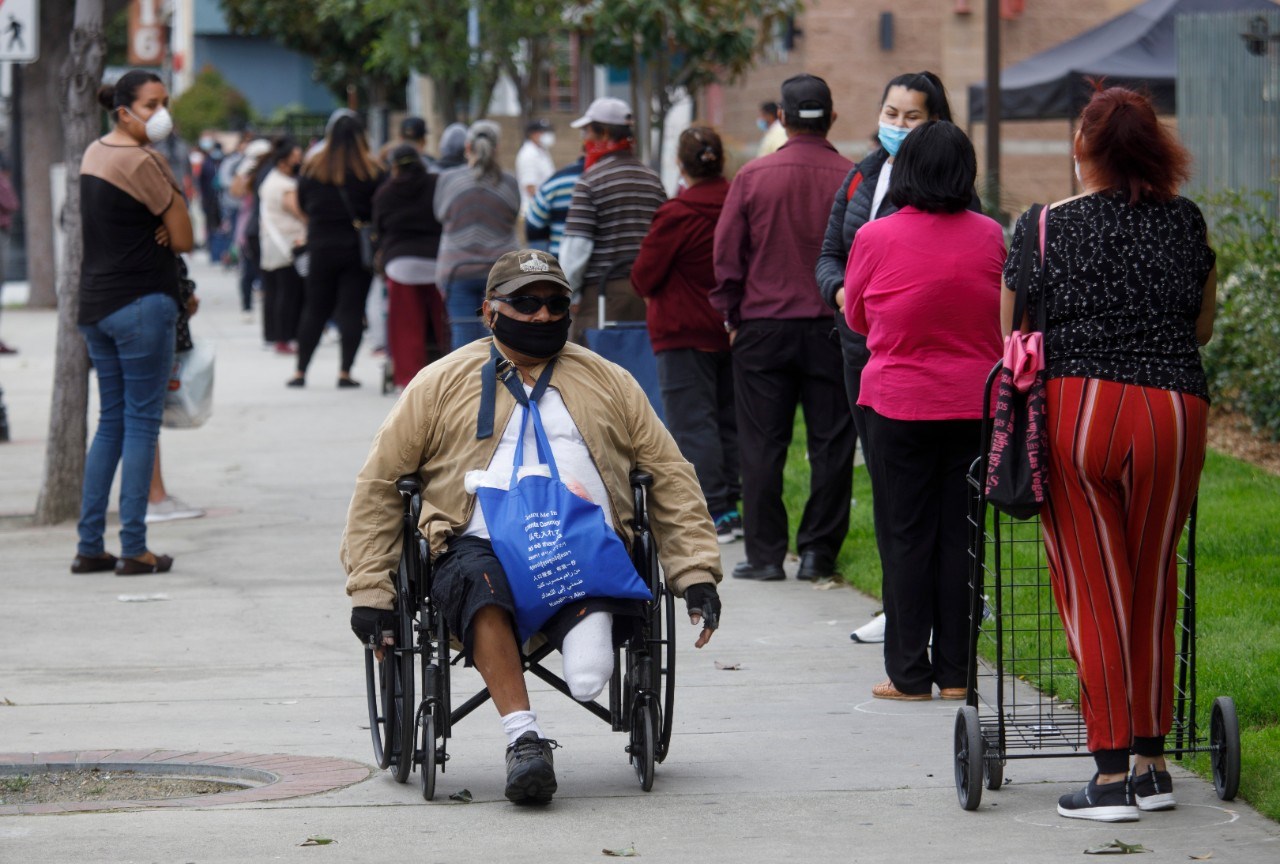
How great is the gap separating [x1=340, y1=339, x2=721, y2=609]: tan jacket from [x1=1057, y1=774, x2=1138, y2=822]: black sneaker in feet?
3.64

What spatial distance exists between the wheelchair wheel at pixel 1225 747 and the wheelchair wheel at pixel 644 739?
1452 mm

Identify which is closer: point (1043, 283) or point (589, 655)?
point (1043, 283)

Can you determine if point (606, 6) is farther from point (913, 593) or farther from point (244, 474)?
point (913, 593)

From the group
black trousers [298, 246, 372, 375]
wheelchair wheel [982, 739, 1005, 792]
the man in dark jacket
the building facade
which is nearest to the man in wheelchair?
wheelchair wheel [982, 739, 1005, 792]

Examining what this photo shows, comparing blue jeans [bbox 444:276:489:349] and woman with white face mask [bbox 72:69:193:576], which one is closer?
woman with white face mask [bbox 72:69:193:576]

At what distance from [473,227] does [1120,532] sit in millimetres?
9492

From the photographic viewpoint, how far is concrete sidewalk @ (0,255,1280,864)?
17.0 ft

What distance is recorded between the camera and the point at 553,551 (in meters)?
5.42

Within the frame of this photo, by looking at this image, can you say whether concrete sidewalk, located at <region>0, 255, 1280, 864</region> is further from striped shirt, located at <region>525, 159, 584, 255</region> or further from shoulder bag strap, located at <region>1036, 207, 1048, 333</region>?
striped shirt, located at <region>525, 159, 584, 255</region>

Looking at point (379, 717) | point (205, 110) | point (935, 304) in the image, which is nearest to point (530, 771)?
point (379, 717)

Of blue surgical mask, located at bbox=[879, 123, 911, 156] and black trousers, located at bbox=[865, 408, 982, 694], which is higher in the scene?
blue surgical mask, located at bbox=[879, 123, 911, 156]

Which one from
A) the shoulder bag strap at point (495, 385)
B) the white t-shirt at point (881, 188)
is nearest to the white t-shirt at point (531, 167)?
the white t-shirt at point (881, 188)

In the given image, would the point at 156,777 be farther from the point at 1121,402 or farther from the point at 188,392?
the point at 188,392

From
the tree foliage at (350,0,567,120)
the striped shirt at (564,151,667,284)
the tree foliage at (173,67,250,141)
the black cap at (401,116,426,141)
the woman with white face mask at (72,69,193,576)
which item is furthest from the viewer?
the tree foliage at (173,67,250,141)
